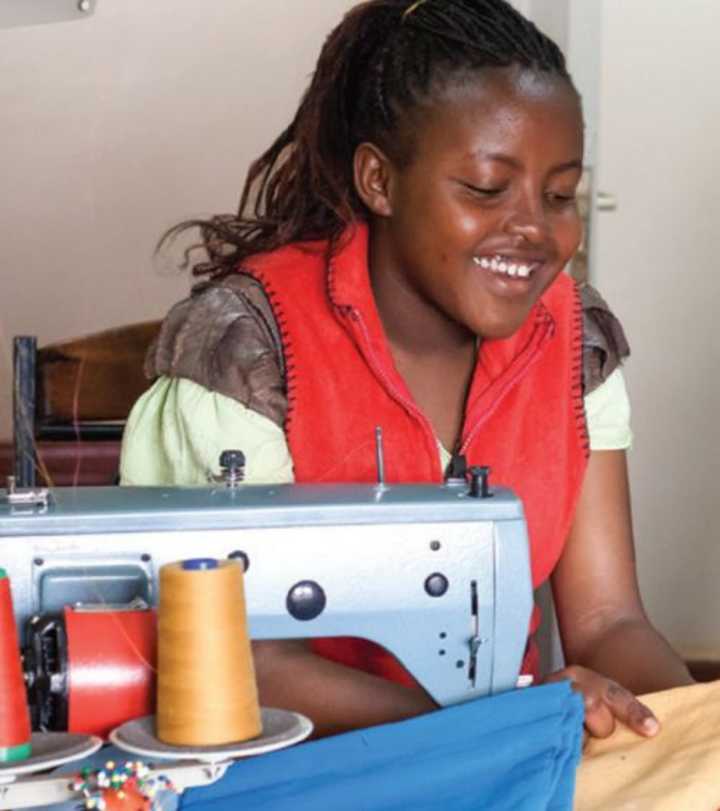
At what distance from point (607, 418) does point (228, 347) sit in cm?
41

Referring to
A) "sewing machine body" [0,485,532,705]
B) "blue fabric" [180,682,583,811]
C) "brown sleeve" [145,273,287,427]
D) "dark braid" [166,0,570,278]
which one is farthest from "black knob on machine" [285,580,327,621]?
"dark braid" [166,0,570,278]

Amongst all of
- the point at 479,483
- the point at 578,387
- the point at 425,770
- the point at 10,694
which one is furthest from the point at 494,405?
the point at 10,694

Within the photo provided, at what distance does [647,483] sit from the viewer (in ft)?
11.5

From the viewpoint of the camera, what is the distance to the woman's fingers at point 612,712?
1.33m

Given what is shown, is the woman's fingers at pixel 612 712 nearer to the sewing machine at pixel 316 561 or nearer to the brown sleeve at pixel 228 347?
the sewing machine at pixel 316 561

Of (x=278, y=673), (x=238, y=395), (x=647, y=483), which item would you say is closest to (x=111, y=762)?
(x=278, y=673)

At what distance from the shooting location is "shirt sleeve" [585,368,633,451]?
1758 mm

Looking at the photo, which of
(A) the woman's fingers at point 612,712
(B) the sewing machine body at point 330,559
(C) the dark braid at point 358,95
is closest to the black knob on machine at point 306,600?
(B) the sewing machine body at point 330,559

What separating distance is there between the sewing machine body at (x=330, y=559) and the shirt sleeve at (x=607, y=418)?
385mm

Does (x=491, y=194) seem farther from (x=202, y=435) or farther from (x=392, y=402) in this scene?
(x=202, y=435)

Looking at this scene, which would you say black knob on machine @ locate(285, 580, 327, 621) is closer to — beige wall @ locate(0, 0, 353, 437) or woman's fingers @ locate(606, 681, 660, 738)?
woman's fingers @ locate(606, 681, 660, 738)

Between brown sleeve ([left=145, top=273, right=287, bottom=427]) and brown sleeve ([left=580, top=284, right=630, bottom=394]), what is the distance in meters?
0.34

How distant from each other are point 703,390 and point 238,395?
2014 millimetres

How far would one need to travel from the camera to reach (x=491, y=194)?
1568 millimetres
